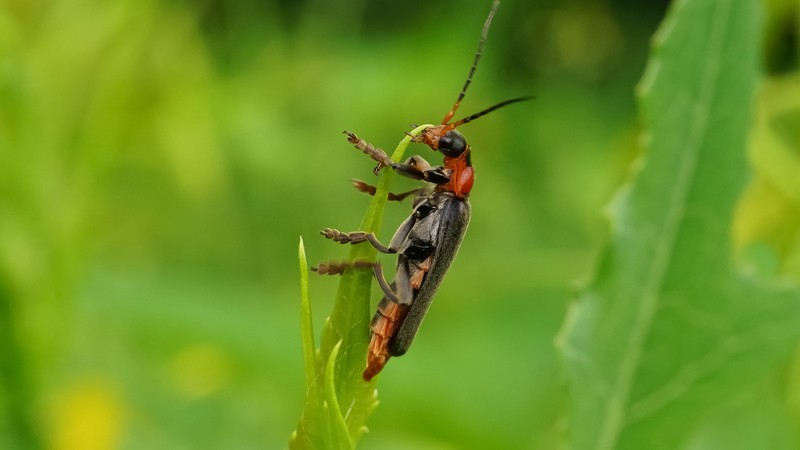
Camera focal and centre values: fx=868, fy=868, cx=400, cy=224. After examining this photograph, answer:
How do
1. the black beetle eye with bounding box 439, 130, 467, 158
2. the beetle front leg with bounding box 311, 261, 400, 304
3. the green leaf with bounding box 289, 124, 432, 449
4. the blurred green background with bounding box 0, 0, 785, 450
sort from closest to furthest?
the green leaf with bounding box 289, 124, 432, 449, the beetle front leg with bounding box 311, 261, 400, 304, the black beetle eye with bounding box 439, 130, 467, 158, the blurred green background with bounding box 0, 0, 785, 450

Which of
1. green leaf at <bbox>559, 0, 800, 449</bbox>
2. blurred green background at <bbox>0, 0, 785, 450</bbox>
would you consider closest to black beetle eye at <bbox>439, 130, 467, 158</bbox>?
green leaf at <bbox>559, 0, 800, 449</bbox>

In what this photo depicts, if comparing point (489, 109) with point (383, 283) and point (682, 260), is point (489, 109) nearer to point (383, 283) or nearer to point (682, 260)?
point (383, 283)

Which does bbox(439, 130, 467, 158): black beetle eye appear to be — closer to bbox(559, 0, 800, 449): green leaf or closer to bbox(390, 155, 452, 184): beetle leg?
bbox(390, 155, 452, 184): beetle leg

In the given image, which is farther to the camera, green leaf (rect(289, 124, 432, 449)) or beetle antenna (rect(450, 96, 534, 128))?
beetle antenna (rect(450, 96, 534, 128))

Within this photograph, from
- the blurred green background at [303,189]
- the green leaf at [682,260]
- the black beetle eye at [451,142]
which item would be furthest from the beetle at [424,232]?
the blurred green background at [303,189]

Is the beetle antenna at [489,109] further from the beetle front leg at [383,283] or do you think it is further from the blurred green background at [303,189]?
the blurred green background at [303,189]
